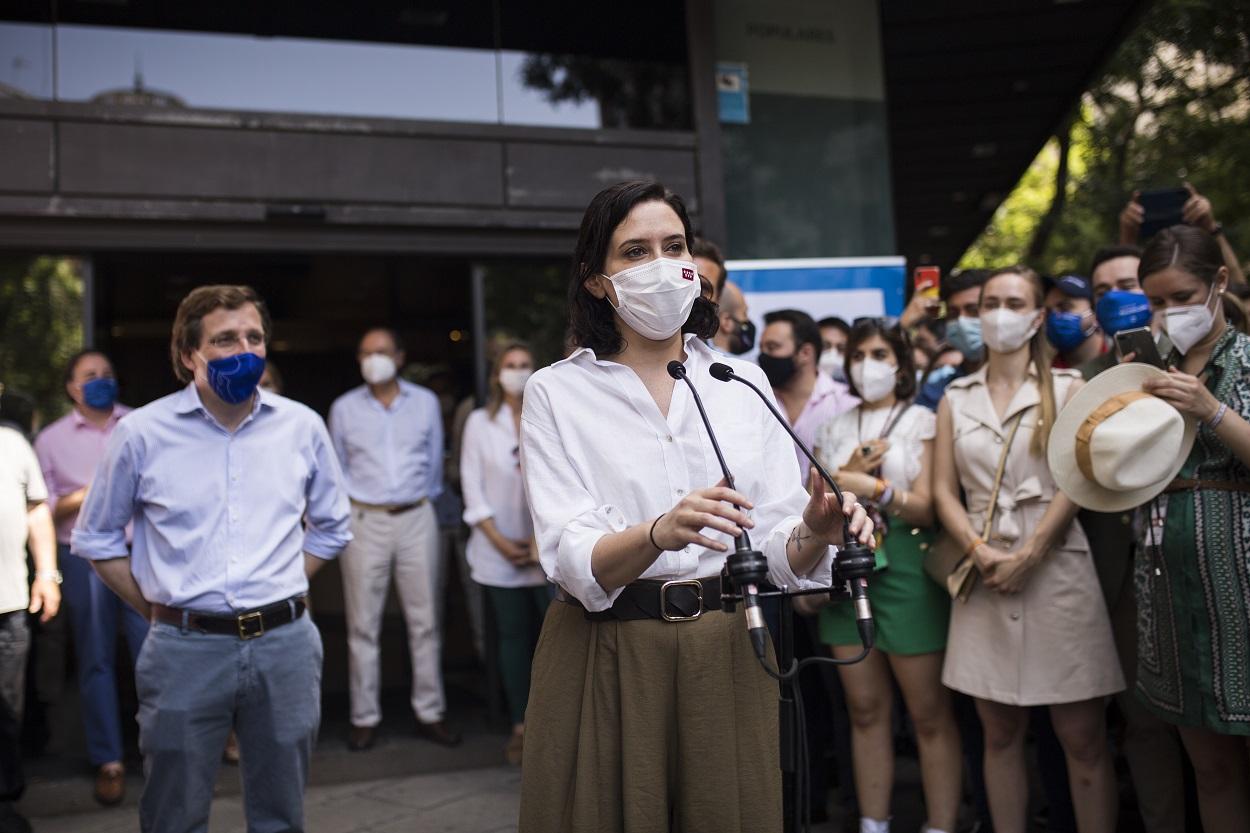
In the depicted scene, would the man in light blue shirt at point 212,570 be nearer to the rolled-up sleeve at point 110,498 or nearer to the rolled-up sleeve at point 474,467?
the rolled-up sleeve at point 110,498

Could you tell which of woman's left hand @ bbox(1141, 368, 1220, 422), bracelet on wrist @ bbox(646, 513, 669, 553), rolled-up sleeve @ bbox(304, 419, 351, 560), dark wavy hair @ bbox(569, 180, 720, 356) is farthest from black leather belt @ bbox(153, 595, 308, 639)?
woman's left hand @ bbox(1141, 368, 1220, 422)

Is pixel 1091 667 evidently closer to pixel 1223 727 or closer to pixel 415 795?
pixel 1223 727

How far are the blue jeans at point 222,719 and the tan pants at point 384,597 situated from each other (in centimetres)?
258

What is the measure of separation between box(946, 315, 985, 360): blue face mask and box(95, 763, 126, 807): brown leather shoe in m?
4.60

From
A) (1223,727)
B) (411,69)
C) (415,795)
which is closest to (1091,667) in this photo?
(1223,727)

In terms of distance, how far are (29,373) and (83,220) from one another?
1.29 m

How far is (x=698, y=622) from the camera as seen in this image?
243 centimetres

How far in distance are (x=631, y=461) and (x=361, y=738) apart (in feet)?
14.7

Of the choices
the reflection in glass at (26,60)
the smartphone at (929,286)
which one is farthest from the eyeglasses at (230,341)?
the reflection in glass at (26,60)

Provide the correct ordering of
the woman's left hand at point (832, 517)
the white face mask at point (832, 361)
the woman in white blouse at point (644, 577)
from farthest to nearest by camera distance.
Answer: the white face mask at point (832, 361) < the woman in white blouse at point (644, 577) < the woman's left hand at point (832, 517)

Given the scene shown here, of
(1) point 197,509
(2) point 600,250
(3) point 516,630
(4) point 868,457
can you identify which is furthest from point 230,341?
(3) point 516,630

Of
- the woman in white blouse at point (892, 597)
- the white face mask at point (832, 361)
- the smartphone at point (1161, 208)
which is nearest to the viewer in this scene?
the woman in white blouse at point (892, 597)

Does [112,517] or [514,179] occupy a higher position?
[514,179]

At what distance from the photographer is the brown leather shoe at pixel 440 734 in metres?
6.48
